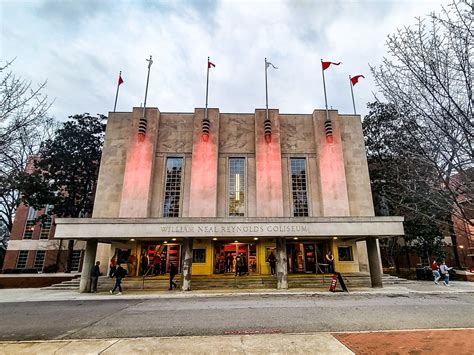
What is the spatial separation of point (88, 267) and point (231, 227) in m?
9.48

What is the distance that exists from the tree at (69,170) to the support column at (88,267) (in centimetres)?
1316

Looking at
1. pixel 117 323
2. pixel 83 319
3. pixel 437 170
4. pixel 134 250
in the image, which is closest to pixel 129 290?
pixel 134 250

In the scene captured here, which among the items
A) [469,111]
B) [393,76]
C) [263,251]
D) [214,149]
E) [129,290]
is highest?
[214,149]

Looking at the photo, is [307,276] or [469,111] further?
[307,276]

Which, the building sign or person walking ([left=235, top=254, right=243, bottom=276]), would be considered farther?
person walking ([left=235, top=254, right=243, bottom=276])

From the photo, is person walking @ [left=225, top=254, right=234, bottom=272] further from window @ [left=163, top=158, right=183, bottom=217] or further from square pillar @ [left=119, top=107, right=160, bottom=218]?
square pillar @ [left=119, top=107, right=160, bottom=218]

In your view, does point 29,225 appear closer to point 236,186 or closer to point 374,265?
point 236,186

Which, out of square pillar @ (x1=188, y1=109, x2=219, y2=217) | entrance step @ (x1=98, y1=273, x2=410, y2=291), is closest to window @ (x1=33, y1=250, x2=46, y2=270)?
entrance step @ (x1=98, y1=273, x2=410, y2=291)

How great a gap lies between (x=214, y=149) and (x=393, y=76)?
1888 cm

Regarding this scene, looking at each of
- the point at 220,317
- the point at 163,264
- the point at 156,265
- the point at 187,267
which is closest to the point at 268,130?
the point at 187,267

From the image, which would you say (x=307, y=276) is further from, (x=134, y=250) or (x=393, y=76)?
(x=393, y=76)

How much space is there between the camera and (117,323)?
28.1ft

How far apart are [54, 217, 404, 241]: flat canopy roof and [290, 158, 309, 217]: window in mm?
6049

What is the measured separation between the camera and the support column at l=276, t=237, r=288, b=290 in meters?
17.1
